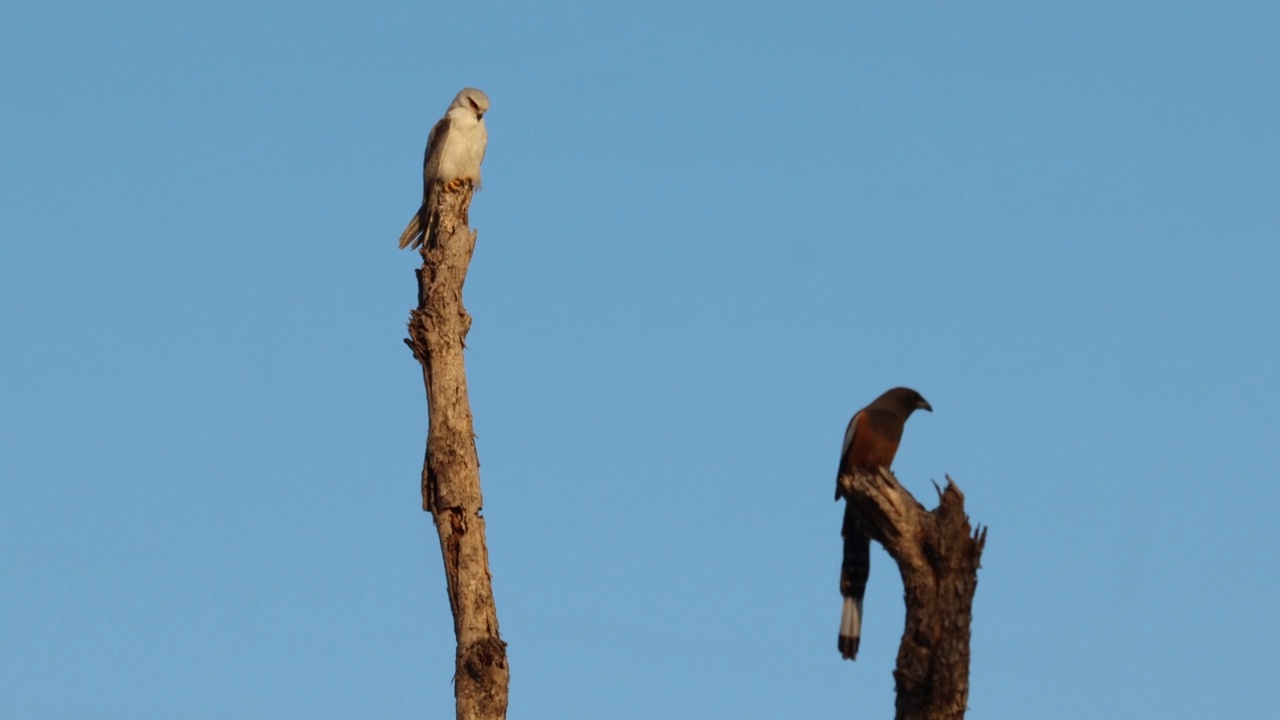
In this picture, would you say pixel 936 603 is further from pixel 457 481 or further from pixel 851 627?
pixel 457 481

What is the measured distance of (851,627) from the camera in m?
8.45

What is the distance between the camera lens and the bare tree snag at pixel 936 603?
7340 millimetres

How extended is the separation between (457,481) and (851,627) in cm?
288

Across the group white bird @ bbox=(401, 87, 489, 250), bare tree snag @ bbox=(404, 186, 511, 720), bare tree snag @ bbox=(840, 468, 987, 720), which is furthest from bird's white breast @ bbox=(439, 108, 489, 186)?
bare tree snag @ bbox=(840, 468, 987, 720)

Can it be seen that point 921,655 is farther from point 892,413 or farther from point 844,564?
point 892,413

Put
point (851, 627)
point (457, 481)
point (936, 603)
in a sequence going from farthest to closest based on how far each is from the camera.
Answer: point (457, 481)
point (851, 627)
point (936, 603)

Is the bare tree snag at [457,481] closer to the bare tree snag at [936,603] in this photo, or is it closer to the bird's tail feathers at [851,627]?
the bird's tail feathers at [851,627]

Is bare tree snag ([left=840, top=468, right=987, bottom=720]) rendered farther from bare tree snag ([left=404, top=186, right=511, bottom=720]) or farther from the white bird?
the white bird

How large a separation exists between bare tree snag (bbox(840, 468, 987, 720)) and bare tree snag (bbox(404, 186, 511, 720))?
302cm

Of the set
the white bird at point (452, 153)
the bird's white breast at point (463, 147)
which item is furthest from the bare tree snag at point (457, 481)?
the bird's white breast at point (463, 147)

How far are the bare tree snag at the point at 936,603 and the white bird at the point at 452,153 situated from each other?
6.18 metres

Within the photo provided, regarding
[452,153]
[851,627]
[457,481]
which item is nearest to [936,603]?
[851,627]

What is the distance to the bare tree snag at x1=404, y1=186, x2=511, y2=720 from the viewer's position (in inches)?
380

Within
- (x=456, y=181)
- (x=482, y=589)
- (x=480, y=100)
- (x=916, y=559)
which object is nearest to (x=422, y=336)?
(x=482, y=589)
